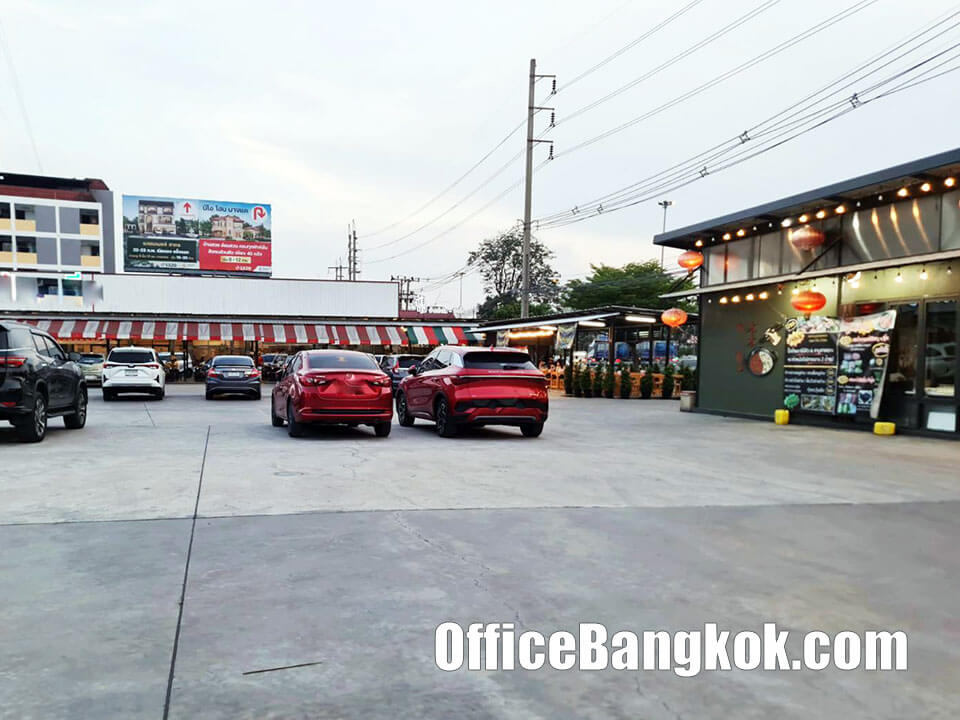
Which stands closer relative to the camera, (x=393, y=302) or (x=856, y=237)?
(x=856, y=237)

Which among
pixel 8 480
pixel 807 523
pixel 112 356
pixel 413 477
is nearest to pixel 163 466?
pixel 8 480

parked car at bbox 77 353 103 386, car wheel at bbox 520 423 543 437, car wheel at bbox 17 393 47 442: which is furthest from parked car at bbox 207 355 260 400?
car wheel at bbox 520 423 543 437

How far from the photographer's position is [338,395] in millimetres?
12672

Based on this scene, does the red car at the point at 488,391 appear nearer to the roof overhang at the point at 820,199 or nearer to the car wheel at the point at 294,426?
the car wheel at the point at 294,426

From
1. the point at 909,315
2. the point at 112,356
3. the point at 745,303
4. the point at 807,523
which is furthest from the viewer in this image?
the point at 112,356

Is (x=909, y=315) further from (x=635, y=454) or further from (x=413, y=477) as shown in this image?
(x=413, y=477)

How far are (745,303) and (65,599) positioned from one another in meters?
17.2

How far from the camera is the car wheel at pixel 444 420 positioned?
13273mm

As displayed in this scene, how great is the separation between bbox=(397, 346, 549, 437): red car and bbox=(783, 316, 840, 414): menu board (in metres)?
6.73

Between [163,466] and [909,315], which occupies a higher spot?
[909,315]

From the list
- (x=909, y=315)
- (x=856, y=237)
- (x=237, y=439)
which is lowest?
(x=237, y=439)

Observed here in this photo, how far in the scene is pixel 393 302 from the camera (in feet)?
146

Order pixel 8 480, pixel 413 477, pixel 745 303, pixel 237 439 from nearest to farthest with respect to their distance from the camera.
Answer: pixel 8 480 → pixel 413 477 → pixel 237 439 → pixel 745 303

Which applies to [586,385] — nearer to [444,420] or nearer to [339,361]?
[444,420]
